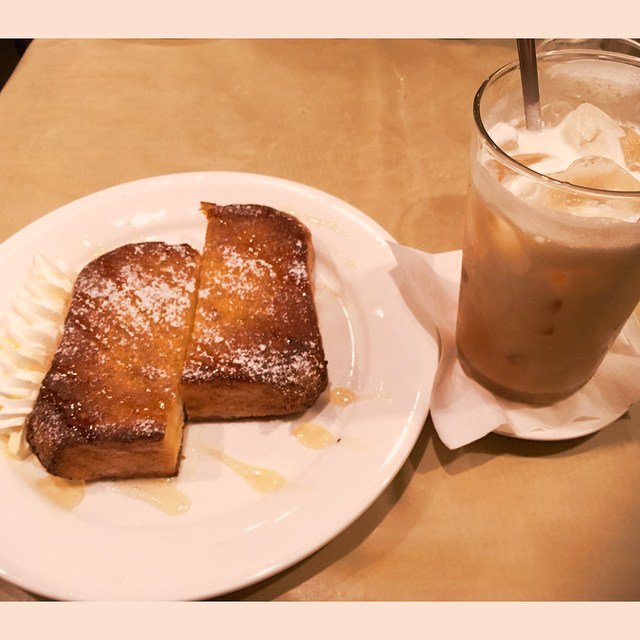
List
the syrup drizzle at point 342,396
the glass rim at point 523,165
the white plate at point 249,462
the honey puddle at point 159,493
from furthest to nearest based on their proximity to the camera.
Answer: the syrup drizzle at point 342,396 → the honey puddle at point 159,493 → the white plate at point 249,462 → the glass rim at point 523,165

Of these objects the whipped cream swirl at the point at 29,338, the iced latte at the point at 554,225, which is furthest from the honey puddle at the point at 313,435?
the whipped cream swirl at the point at 29,338

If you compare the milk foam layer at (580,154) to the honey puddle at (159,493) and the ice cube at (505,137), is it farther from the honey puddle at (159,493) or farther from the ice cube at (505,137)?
the honey puddle at (159,493)

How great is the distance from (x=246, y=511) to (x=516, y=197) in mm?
669

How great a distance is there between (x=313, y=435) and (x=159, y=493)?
30 centimetres

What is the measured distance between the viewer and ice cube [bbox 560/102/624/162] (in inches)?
37.7

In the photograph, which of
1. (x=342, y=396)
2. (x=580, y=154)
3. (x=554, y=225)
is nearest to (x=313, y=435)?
(x=342, y=396)

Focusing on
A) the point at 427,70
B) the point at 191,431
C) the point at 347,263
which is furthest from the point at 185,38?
the point at 191,431

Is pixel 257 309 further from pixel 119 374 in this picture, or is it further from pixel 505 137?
pixel 505 137

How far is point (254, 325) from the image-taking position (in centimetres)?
120

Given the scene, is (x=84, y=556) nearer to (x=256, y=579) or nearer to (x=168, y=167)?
(x=256, y=579)

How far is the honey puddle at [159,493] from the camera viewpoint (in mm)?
1044

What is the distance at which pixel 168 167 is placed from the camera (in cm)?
179

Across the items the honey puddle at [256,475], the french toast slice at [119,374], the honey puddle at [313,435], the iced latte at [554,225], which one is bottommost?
the honey puddle at [256,475]

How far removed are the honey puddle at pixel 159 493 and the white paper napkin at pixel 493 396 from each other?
0.49m
